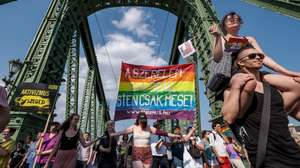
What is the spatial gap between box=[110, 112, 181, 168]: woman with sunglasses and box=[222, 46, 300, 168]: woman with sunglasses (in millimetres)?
4303

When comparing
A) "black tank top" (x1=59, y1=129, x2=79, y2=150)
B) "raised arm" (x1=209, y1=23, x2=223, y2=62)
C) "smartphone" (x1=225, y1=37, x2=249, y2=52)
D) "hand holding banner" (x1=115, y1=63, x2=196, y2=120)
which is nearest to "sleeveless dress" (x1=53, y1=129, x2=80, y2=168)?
"black tank top" (x1=59, y1=129, x2=79, y2=150)

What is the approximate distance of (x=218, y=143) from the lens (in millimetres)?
8148

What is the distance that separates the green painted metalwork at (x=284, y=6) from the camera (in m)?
8.92

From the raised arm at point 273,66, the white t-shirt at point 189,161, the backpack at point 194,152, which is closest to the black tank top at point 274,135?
the raised arm at point 273,66

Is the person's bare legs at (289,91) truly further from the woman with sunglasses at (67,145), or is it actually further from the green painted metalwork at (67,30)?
the green painted metalwork at (67,30)

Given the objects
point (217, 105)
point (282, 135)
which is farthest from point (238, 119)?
point (217, 105)

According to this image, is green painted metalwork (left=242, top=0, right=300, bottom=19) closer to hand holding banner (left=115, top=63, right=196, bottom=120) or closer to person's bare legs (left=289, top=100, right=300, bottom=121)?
hand holding banner (left=115, top=63, right=196, bottom=120)

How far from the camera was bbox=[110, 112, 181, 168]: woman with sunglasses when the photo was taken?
5.75 meters

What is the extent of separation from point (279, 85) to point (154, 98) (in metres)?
7.49

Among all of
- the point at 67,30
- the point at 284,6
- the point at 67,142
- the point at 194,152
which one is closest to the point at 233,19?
the point at 67,142

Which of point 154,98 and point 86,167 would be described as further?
point 154,98

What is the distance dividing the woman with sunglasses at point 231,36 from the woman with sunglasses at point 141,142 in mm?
3966

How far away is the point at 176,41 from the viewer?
28797 mm

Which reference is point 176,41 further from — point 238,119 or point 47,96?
point 238,119
